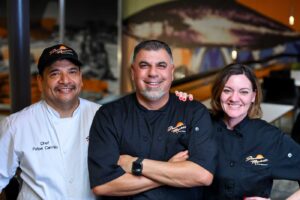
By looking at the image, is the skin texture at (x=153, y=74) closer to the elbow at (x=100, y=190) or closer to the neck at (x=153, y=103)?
the neck at (x=153, y=103)

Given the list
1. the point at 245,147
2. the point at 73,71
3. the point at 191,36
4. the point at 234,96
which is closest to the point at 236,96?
the point at 234,96

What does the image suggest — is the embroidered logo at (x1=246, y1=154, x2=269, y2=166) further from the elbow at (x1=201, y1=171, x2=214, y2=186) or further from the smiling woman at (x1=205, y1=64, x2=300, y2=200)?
the elbow at (x1=201, y1=171, x2=214, y2=186)

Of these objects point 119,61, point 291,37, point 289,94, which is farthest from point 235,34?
point 119,61

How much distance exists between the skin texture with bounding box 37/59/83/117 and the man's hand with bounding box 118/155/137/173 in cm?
35

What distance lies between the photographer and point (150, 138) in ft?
5.05

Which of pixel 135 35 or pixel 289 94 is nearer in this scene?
pixel 289 94

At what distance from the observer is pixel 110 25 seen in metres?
6.00

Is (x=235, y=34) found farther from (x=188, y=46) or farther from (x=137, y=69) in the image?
(x=137, y=69)

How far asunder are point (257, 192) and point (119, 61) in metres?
4.72

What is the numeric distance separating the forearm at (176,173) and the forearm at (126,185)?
0.03 meters

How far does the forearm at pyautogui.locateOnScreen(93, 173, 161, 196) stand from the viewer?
1443 mm

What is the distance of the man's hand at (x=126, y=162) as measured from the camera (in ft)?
4.80

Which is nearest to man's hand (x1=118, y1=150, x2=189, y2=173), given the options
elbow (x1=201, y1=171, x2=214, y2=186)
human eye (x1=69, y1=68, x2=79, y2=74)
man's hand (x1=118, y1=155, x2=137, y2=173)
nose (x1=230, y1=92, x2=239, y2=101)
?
man's hand (x1=118, y1=155, x2=137, y2=173)

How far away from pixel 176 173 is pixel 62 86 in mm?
608
